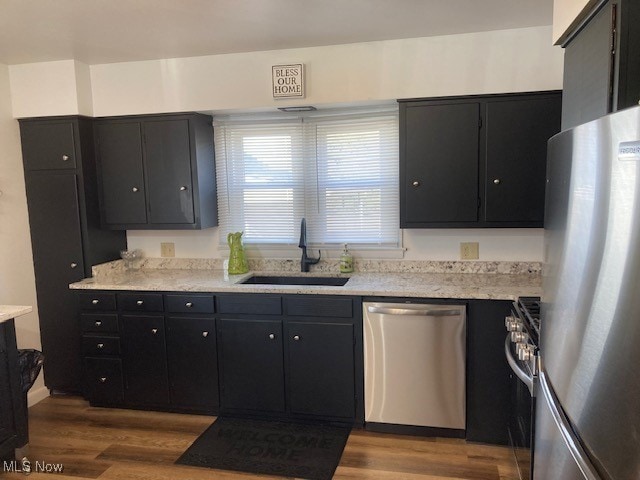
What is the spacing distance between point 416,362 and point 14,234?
287 cm

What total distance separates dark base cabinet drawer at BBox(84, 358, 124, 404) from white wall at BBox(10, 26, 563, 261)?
1.76 meters

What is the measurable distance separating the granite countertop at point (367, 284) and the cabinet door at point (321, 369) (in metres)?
0.25

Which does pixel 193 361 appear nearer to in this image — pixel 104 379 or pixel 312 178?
pixel 104 379

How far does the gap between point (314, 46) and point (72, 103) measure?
173 cm

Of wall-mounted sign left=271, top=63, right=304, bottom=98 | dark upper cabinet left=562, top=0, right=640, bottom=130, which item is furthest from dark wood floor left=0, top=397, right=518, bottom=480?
wall-mounted sign left=271, top=63, right=304, bottom=98

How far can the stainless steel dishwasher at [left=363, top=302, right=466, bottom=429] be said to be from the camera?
2.68 m

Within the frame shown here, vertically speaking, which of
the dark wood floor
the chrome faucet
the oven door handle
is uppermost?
the chrome faucet

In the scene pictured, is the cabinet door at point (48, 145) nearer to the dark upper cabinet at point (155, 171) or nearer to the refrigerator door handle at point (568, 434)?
the dark upper cabinet at point (155, 171)

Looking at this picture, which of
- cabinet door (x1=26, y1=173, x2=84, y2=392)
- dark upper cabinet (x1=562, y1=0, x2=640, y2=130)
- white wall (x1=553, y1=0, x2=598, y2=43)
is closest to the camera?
dark upper cabinet (x1=562, y1=0, x2=640, y2=130)

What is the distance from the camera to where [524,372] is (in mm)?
1799

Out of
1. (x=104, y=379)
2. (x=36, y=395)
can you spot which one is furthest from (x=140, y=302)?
(x=36, y=395)

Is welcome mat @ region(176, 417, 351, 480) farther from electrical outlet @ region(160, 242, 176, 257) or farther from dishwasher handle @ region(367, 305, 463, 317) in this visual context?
electrical outlet @ region(160, 242, 176, 257)

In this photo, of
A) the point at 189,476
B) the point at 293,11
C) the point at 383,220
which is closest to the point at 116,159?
the point at 293,11

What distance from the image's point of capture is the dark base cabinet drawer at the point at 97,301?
318 cm
